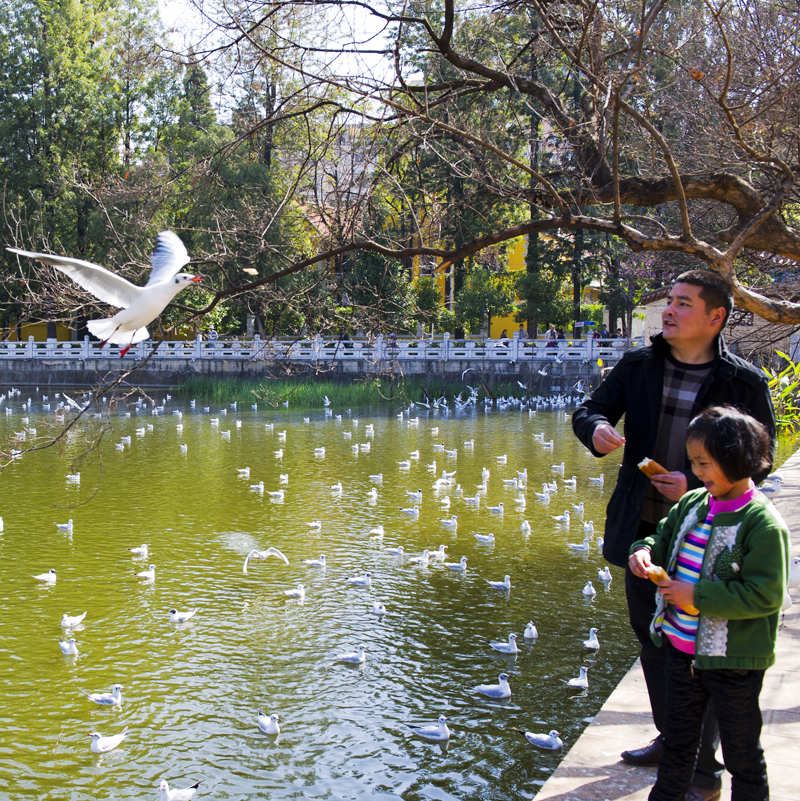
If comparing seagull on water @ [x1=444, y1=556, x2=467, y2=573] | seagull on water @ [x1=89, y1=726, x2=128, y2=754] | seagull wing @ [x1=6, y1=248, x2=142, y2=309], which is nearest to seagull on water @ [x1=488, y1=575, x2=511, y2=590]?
seagull on water @ [x1=444, y1=556, x2=467, y2=573]

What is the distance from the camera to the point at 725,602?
2326 millimetres

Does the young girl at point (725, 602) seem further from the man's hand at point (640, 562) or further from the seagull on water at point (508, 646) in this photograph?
the seagull on water at point (508, 646)

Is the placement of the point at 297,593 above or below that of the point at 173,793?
above

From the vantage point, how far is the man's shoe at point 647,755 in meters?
3.15

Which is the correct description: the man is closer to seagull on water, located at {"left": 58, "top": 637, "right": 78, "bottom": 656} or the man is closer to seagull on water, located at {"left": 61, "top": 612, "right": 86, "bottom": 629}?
seagull on water, located at {"left": 58, "top": 637, "right": 78, "bottom": 656}

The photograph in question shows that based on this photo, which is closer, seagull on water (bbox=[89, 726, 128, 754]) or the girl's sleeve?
the girl's sleeve

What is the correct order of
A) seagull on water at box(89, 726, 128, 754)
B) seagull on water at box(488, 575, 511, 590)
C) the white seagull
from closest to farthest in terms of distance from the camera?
1. seagull on water at box(89, 726, 128, 754)
2. the white seagull
3. seagull on water at box(488, 575, 511, 590)

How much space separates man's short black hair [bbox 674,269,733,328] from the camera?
9.43 ft

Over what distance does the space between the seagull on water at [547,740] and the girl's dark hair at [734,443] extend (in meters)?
3.62

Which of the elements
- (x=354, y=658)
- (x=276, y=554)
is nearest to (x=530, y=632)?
(x=354, y=658)

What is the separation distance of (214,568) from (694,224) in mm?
6014

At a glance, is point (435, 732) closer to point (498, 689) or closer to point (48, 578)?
point (498, 689)

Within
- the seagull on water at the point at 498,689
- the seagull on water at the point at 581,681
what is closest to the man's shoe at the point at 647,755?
the seagull on water at the point at 498,689

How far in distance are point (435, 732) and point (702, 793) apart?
10.2 ft
